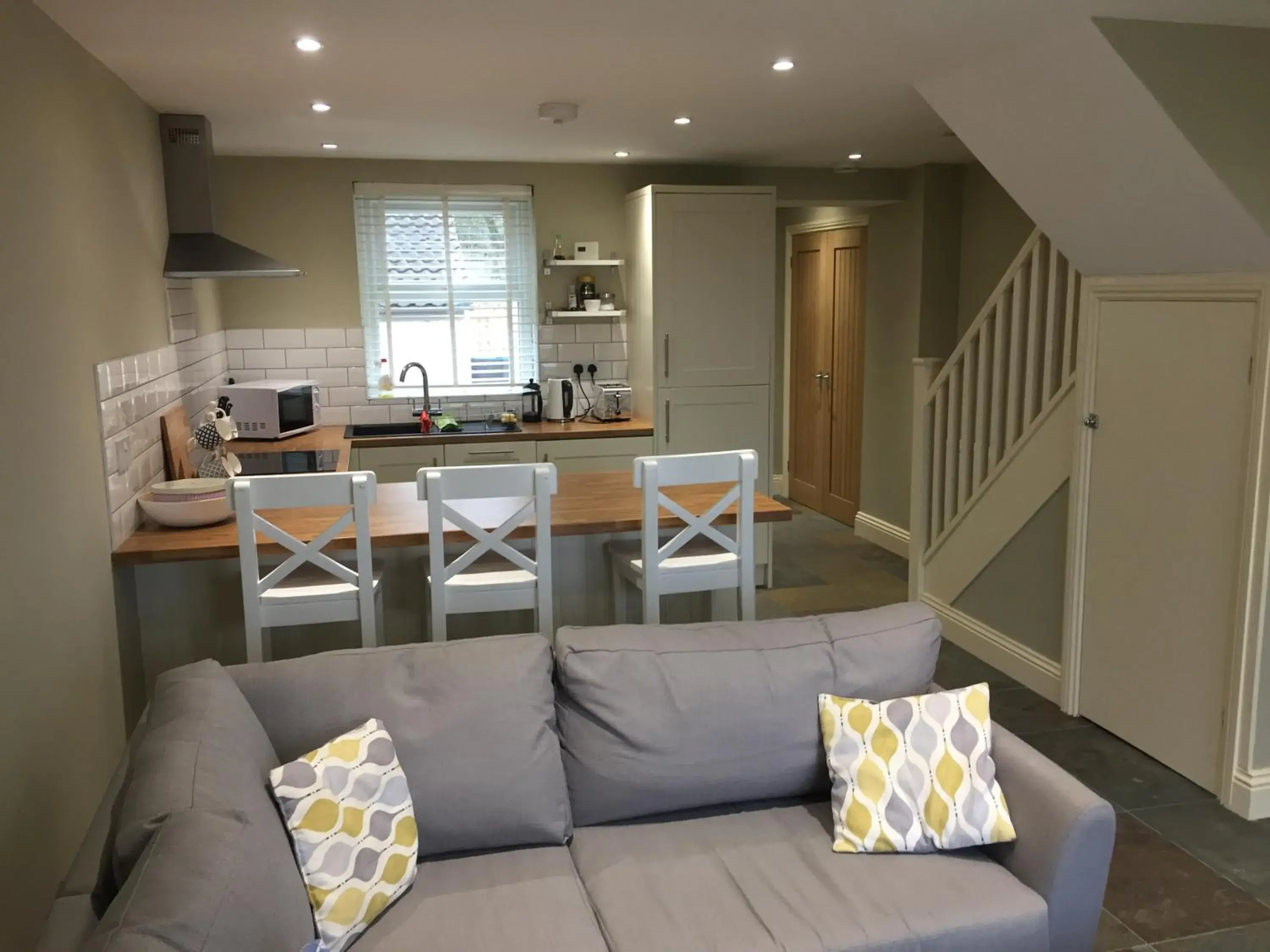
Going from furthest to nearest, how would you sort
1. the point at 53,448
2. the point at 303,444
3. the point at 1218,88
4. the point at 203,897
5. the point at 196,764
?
the point at 303,444 → the point at 1218,88 → the point at 53,448 → the point at 196,764 → the point at 203,897

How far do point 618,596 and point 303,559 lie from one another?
121 cm

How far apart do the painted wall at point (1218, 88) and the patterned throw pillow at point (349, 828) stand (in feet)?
8.74

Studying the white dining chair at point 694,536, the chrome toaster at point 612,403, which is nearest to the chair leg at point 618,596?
the white dining chair at point 694,536

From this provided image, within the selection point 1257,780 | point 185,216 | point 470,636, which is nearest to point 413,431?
point 185,216

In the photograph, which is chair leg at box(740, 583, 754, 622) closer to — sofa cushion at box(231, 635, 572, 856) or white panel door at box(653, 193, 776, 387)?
sofa cushion at box(231, 635, 572, 856)

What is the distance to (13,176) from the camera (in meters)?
2.45

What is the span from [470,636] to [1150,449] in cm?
250

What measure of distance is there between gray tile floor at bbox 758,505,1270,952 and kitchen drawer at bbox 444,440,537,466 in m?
2.38

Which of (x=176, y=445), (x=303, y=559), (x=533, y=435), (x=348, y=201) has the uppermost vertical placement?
(x=348, y=201)

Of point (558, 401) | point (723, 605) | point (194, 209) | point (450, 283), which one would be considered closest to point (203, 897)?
point (723, 605)

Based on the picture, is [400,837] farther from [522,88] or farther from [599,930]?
[522,88]

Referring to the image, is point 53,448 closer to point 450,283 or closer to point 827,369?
point 450,283

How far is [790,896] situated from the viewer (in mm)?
2031

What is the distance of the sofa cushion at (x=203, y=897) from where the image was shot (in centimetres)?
135
